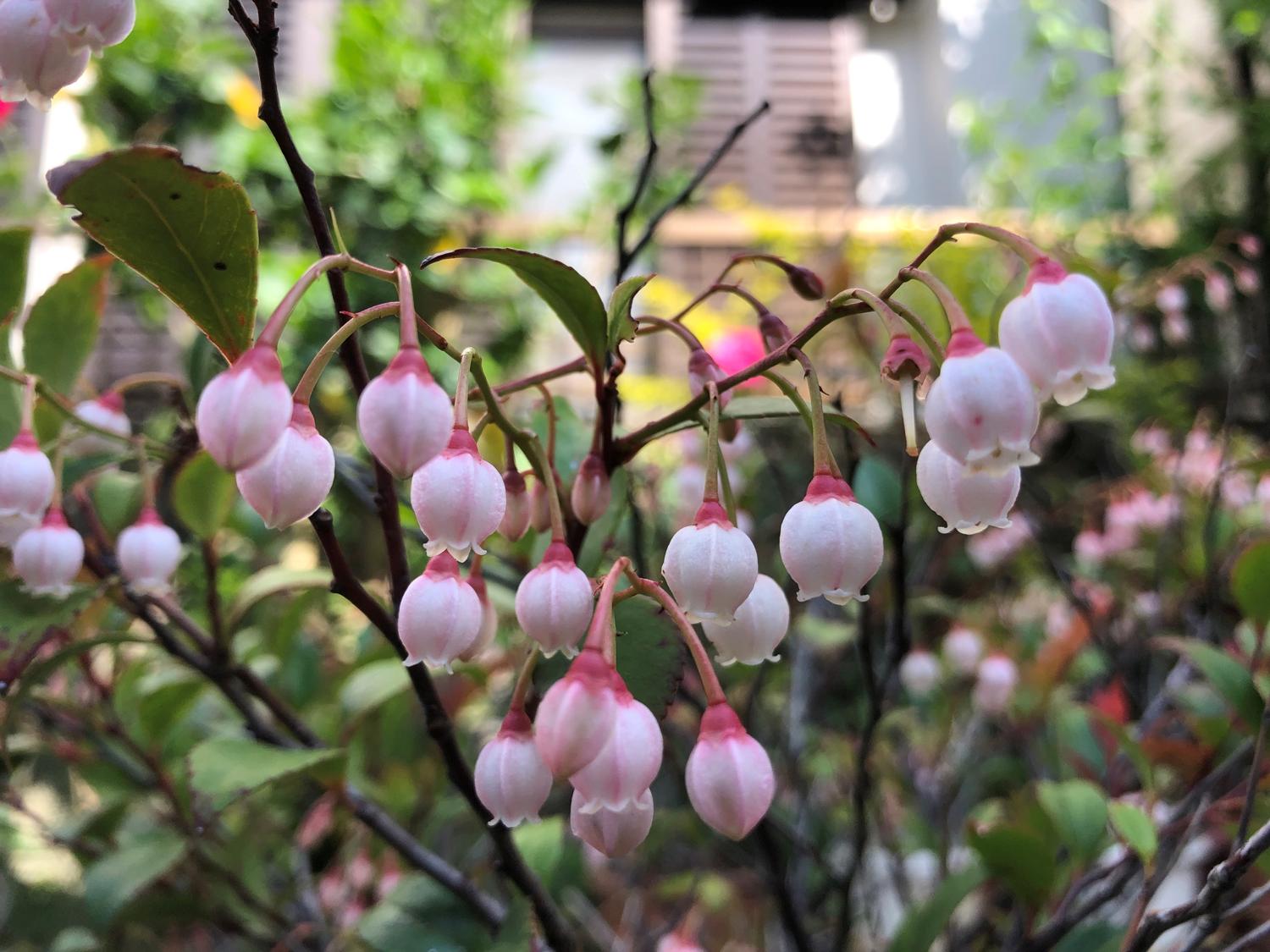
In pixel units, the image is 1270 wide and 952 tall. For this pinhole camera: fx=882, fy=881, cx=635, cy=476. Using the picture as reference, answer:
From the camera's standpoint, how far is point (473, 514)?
322 millimetres

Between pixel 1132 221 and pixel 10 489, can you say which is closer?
pixel 10 489

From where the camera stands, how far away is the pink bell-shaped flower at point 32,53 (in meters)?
0.33

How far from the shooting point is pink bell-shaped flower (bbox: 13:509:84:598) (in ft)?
1.51

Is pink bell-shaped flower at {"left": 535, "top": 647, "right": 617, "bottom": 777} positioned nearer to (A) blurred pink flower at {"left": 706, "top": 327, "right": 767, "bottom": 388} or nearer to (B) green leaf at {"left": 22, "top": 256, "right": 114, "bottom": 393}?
(B) green leaf at {"left": 22, "top": 256, "right": 114, "bottom": 393}

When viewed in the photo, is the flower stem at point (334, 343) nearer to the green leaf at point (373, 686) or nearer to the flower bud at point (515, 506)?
the flower bud at point (515, 506)

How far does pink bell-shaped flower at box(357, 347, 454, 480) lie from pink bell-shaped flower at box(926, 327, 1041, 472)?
0.16 metres

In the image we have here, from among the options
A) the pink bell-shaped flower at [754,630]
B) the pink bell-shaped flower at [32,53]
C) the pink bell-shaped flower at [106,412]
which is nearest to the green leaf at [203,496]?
the pink bell-shaped flower at [106,412]

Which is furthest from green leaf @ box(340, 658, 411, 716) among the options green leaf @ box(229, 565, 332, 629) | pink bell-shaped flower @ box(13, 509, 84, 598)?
pink bell-shaped flower @ box(13, 509, 84, 598)

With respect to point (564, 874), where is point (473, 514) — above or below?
above

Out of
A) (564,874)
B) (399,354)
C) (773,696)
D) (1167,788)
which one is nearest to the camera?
(399,354)

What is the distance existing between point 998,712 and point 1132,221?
2084 mm

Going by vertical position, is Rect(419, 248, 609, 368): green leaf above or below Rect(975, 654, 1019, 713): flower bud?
above

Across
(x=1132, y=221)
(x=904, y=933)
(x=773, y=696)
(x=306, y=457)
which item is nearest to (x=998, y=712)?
(x=773, y=696)

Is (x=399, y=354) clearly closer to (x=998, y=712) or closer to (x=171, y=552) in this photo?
(x=171, y=552)
